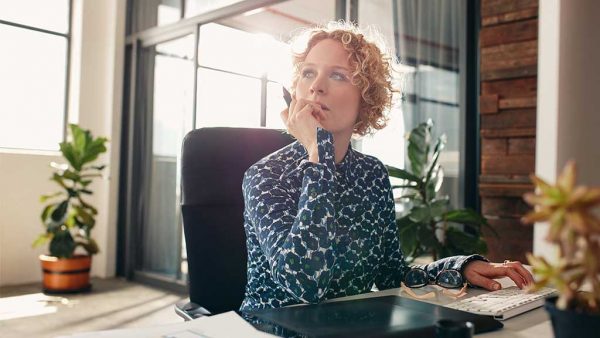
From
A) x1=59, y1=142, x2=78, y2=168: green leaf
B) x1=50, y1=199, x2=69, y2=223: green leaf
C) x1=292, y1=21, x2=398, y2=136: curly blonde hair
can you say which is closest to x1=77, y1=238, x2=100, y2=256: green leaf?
x1=50, y1=199, x2=69, y2=223: green leaf

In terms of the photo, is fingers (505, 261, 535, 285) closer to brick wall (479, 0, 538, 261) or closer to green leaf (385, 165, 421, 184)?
green leaf (385, 165, 421, 184)

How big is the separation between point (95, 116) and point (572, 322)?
4943mm

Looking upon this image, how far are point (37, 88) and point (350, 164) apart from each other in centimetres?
431

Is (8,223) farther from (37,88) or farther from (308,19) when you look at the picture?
(308,19)

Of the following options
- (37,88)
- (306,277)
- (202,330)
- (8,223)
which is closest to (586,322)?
(202,330)

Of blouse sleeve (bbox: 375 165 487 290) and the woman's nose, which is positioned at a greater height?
the woman's nose

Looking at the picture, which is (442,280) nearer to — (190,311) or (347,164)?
(347,164)

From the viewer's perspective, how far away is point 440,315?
0.80m

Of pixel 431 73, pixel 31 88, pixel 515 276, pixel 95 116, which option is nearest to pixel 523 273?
pixel 515 276

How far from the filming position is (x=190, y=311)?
4.09ft

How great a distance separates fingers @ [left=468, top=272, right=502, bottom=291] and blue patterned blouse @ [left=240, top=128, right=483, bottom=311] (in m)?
0.04

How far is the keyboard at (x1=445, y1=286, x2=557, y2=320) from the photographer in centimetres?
87

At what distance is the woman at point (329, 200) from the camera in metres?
1.10

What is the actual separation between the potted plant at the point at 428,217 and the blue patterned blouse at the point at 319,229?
3.19ft
